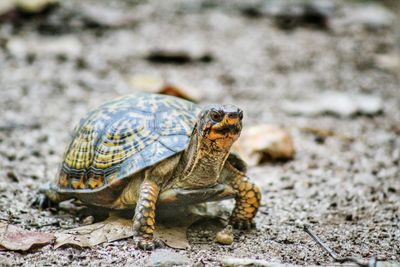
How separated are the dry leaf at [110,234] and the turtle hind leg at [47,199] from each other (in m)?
0.58

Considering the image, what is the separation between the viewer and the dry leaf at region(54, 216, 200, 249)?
318 cm

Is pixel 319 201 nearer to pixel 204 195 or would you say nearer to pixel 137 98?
pixel 204 195

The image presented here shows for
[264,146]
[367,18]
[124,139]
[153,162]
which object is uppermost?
[367,18]

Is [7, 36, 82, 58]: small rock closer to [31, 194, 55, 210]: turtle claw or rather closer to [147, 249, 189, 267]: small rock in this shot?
[31, 194, 55, 210]: turtle claw

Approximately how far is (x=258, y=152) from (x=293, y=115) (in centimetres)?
193

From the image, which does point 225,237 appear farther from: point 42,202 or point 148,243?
point 42,202

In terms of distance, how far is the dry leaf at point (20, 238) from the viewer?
3.04 metres

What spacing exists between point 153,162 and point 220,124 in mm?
563

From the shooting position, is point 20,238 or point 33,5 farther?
point 33,5

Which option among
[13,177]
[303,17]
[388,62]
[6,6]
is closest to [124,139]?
[13,177]

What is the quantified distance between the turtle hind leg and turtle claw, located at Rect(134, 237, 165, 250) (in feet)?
3.15

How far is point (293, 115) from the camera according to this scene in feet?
23.4

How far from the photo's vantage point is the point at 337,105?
746 centimetres

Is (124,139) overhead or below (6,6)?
below
